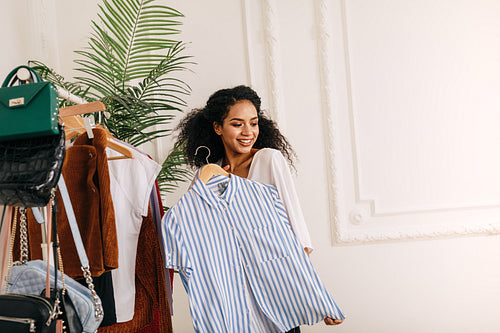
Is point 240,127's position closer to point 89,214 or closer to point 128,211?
point 128,211

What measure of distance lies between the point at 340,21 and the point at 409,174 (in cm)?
117

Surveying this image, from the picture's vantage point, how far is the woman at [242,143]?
1.74 meters

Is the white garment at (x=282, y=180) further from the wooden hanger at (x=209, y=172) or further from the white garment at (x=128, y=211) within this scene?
the white garment at (x=128, y=211)

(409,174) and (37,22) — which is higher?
(37,22)

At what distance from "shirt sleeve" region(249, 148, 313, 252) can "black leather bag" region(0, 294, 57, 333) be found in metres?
0.95

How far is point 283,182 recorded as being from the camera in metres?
1.74

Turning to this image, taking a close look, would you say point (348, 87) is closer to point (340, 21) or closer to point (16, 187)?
point (340, 21)

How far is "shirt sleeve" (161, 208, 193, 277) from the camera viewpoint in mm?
1530

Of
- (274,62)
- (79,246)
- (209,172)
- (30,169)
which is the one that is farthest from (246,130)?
(274,62)

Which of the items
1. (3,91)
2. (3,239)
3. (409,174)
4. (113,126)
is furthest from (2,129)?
(409,174)

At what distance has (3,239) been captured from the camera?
129 centimetres

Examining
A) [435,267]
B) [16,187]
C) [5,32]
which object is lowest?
[435,267]

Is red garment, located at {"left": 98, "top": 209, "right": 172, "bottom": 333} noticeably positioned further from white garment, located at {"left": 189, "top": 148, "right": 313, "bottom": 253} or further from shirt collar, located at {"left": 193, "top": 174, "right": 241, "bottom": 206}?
white garment, located at {"left": 189, "top": 148, "right": 313, "bottom": 253}

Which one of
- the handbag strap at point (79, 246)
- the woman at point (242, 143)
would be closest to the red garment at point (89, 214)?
the handbag strap at point (79, 246)
